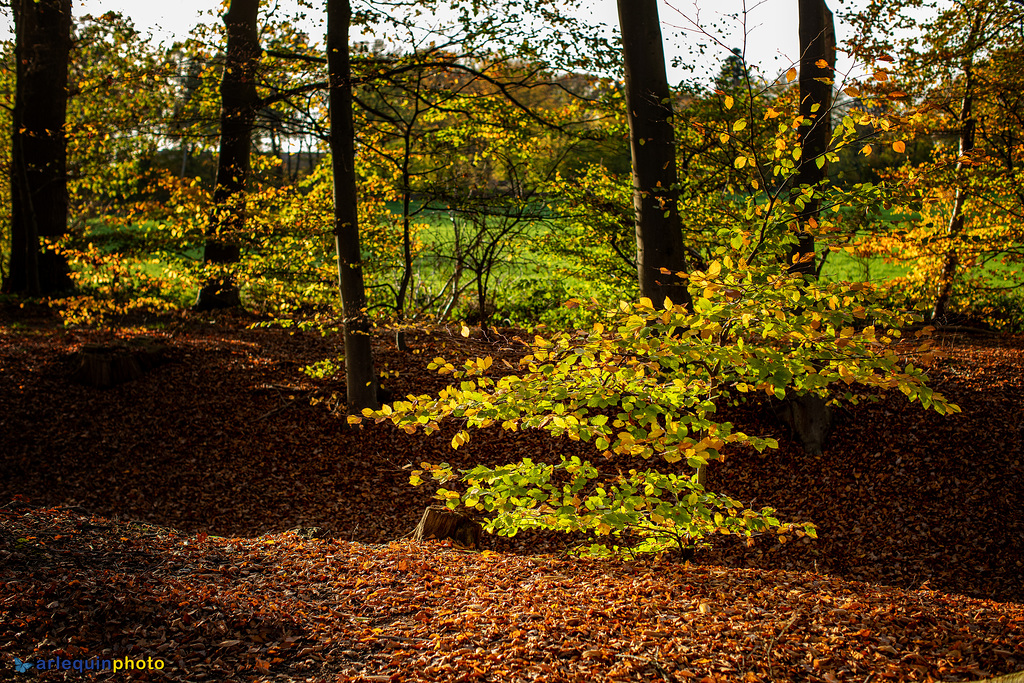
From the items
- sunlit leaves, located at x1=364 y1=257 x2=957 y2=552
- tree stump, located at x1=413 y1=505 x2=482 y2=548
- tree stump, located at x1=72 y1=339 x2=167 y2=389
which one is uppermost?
sunlit leaves, located at x1=364 y1=257 x2=957 y2=552

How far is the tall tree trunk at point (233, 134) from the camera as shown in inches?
263

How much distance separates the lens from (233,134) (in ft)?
23.9

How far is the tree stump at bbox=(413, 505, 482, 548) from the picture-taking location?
504cm

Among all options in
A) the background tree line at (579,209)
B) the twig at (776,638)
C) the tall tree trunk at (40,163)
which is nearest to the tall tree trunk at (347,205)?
the background tree line at (579,209)

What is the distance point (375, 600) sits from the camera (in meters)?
3.52

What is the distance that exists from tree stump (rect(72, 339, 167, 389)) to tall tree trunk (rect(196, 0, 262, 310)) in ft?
4.12

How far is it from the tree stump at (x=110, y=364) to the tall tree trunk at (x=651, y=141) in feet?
20.6

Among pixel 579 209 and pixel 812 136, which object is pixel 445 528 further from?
pixel 812 136

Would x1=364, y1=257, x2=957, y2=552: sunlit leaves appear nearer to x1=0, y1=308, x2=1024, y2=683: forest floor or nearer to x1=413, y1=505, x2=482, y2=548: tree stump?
x1=0, y1=308, x2=1024, y2=683: forest floor

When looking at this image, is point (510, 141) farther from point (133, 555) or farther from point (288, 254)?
point (133, 555)

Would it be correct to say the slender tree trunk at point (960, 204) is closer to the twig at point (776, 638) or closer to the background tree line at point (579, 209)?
the background tree line at point (579, 209)

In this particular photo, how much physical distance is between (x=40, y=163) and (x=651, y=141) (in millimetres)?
10470

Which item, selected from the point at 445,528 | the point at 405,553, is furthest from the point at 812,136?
the point at 405,553

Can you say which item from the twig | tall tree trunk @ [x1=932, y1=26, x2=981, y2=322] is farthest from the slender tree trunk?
the twig
